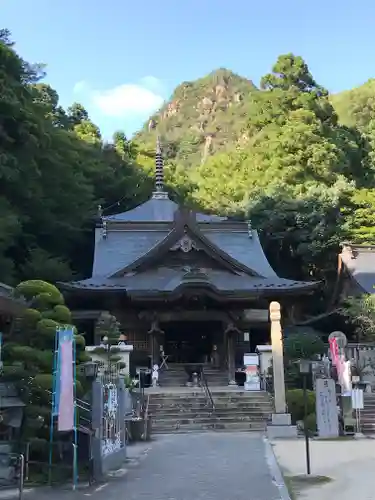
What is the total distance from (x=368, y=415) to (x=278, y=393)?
10.3 ft

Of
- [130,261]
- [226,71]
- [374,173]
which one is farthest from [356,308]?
[226,71]

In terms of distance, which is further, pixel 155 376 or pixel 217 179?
pixel 217 179

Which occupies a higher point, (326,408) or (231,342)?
(231,342)

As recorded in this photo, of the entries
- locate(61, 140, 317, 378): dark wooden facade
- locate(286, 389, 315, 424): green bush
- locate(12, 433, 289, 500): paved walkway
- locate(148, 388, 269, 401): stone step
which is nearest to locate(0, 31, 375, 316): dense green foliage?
locate(61, 140, 317, 378): dark wooden facade

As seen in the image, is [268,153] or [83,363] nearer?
[83,363]

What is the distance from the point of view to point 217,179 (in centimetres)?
4562

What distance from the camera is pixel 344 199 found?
3238cm

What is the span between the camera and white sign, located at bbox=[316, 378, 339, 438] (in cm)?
1290

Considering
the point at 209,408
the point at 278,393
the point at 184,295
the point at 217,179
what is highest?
the point at 217,179

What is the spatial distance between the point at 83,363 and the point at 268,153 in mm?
32228

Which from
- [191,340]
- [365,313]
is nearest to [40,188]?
[191,340]

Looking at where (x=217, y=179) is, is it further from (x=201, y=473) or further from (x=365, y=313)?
(x=201, y=473)

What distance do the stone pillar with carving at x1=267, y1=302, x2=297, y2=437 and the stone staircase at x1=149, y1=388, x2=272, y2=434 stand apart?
1.28 m

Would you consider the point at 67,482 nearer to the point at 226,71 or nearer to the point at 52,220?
the point at 52,220
